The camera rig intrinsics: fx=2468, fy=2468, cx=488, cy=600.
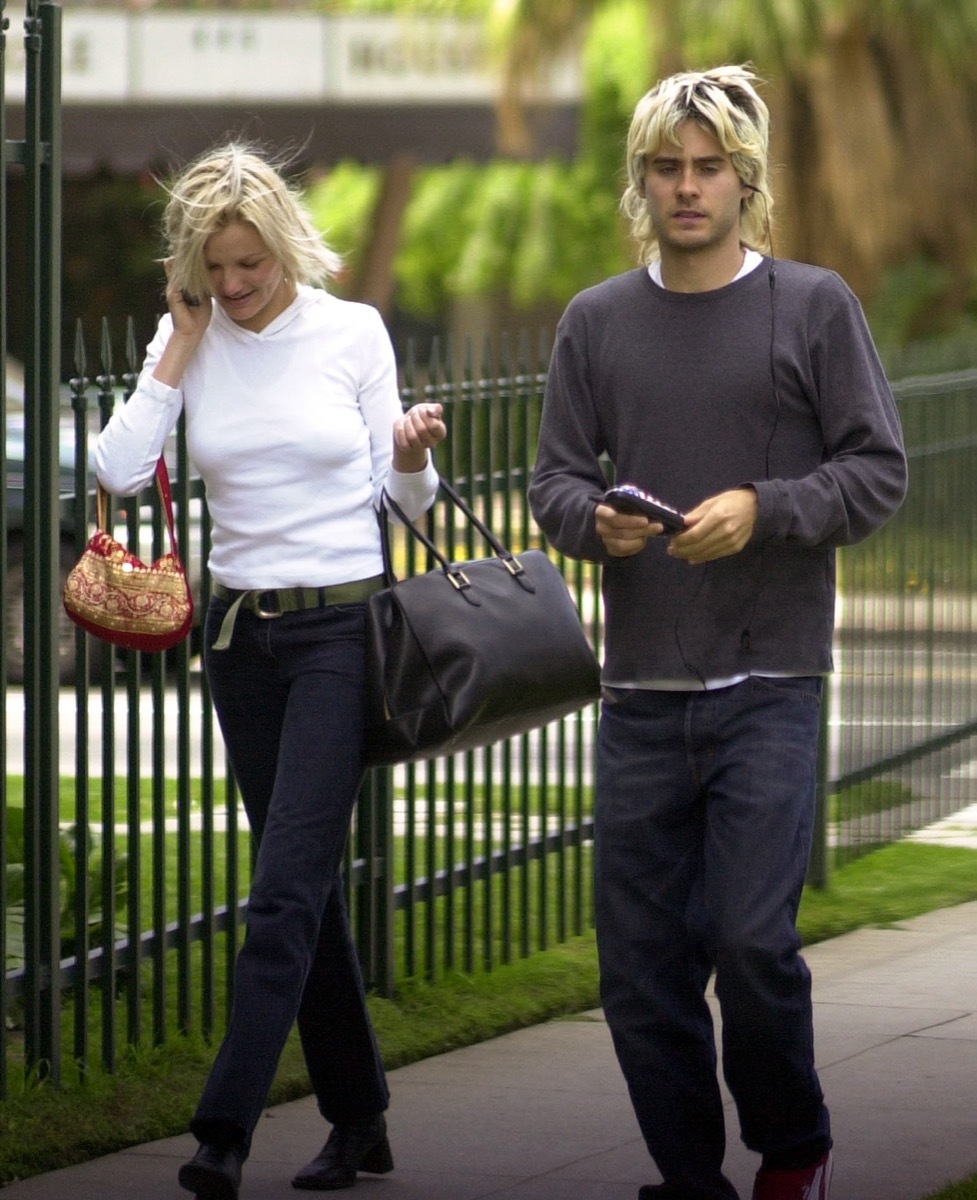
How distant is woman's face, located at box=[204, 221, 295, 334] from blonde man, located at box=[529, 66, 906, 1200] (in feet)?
2.04

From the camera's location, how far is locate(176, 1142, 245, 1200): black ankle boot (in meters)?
4.09

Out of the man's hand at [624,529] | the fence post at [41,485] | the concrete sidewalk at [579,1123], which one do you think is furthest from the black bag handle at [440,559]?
the concrete sidewalk at [579,1123]

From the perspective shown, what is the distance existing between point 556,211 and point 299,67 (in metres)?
5.61

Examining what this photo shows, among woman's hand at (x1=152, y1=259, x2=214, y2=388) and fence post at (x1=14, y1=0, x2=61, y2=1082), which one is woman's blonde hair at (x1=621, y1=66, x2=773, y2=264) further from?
fence post at (x1=14, y1=0, x2=61, y2=1082)

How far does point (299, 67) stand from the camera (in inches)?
1096

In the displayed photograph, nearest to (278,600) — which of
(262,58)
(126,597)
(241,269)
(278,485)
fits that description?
(278,485)

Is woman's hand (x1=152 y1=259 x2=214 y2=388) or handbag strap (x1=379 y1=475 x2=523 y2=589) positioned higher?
woman's hand (x1=152 y1=259 x2=214 y2=388)

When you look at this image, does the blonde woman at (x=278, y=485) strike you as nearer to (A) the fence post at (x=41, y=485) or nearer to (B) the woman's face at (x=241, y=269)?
(B) the woman's face at (x=241, y=269)

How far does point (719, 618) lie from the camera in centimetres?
398

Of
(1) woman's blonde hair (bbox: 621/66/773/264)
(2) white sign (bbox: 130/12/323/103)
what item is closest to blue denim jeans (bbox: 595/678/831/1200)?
(1) woman's blonde hair (bbox: 621/66/773/264)

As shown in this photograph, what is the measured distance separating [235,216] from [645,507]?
101cm

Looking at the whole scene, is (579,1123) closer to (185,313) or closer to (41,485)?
(41,485)

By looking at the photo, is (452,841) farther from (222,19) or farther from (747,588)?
(222,19)

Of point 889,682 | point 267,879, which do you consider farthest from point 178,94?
point 267,879
